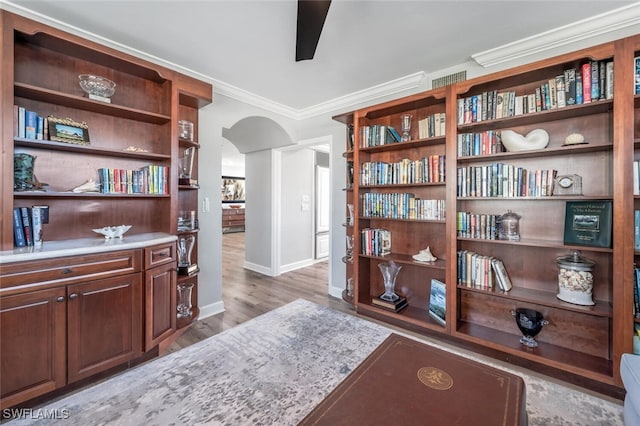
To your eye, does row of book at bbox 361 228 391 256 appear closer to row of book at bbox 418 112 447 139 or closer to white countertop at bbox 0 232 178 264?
row of book at bbox 418 112 447 139

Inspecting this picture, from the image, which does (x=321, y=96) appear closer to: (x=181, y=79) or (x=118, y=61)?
(x=181, y=79)

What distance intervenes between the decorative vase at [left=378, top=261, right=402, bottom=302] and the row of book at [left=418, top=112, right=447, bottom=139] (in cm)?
135

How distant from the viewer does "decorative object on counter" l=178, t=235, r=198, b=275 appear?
2.65 m

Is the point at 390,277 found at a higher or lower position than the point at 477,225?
lower

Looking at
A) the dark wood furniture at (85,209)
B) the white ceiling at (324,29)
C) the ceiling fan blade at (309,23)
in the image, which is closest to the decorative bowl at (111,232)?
the dark wood furniture at (85,209)

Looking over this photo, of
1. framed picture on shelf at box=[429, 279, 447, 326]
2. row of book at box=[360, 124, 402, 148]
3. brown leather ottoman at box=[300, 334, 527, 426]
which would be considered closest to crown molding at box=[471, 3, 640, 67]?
row of book at box=[360, 124, 402, 148]

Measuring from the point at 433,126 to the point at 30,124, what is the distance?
319cm

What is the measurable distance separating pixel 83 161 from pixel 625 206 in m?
3.95

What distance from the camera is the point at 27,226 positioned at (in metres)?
1.83

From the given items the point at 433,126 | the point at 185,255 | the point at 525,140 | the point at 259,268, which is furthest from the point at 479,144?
the point at 259,268

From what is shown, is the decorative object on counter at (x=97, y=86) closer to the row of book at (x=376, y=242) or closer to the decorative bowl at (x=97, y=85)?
the decorative bowl at (x=97, y=85)

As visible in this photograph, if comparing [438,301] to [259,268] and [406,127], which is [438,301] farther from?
[259,268]

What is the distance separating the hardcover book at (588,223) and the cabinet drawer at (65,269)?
321 cm

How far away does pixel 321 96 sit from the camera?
3.44 metres
